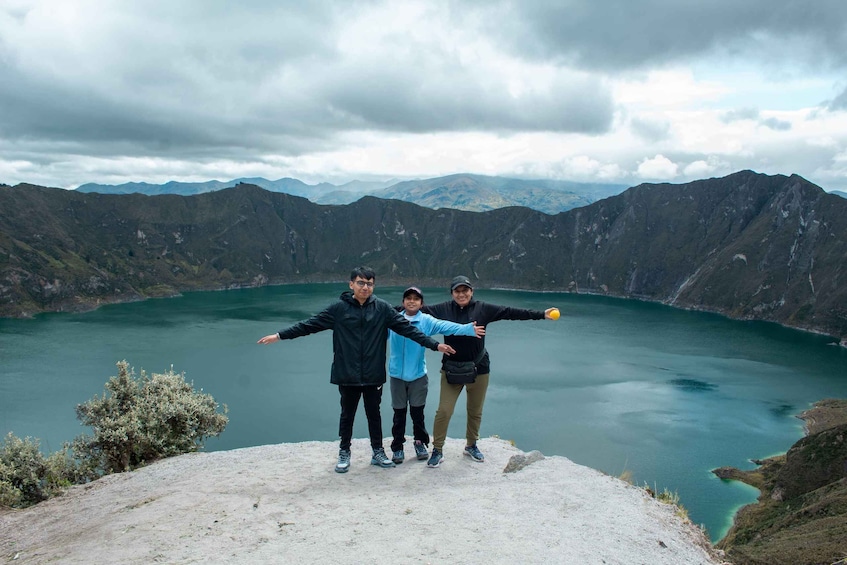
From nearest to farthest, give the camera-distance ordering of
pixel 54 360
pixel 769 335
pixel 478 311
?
pixel 478 311 → pixel 54 360 → pixel 769 335

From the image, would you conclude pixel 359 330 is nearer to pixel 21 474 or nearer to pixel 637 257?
pixel 21 474

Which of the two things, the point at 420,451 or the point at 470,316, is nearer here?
the point at 470,316

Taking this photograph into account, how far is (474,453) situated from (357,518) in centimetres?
341

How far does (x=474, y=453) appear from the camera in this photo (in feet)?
33.8

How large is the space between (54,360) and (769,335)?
119440 millimetres

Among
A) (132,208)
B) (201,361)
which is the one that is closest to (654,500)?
(201,361)

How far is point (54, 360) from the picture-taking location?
7450 centimetres

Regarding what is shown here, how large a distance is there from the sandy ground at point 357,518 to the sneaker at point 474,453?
0.11 metres

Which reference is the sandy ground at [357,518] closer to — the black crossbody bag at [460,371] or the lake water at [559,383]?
the black crossbody bag at [460,371]

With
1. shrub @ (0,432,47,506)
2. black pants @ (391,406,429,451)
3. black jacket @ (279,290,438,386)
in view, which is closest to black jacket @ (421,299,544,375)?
black jacket @ (279,290,438,386)

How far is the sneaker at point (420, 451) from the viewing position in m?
9.98

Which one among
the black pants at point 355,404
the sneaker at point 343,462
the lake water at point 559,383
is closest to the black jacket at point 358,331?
the black pants at point 355,404

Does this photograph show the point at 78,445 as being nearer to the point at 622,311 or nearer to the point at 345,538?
the point at 345,538

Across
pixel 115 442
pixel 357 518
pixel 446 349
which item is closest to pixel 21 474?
pixel 115 442
